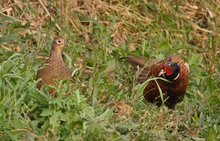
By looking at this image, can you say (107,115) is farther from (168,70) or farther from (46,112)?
(168,70)

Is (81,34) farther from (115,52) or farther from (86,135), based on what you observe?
(86,135)

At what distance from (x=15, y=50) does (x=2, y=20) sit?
0.44 metres

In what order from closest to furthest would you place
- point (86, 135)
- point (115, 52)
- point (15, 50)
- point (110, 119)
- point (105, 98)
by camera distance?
point (86, 135) < point (110, 119) < point (105, 98) < point (15, 50) < point (115, 52)

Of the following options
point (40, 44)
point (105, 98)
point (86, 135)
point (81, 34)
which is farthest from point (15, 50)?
point (86, 135)

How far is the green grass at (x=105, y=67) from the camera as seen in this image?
569 centimetres

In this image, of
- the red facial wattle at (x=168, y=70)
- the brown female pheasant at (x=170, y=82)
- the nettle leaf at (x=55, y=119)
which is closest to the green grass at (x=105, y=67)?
the nettle leaf at (x=55, y=119)

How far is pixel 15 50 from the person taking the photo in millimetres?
8289

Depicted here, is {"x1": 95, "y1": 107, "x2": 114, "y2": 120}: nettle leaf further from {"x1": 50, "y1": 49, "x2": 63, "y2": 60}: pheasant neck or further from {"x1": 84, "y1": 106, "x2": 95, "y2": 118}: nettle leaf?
{"x1": 50, "y1": 49, "x2": 63, "y2": 60}: pheasant neck

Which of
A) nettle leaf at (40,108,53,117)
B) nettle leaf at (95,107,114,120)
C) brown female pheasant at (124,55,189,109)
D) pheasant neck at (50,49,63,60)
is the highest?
pheasant neck at (50,49,63,60)

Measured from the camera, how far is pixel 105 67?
7.22 metres

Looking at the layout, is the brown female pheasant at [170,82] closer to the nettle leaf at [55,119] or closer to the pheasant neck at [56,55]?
the pheasant neck at [56,55]

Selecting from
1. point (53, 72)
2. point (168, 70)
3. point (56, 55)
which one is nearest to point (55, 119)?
point (53, 72)

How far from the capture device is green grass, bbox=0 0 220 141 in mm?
5691

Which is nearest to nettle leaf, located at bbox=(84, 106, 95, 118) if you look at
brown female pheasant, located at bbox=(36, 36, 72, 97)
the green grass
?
the green grass
